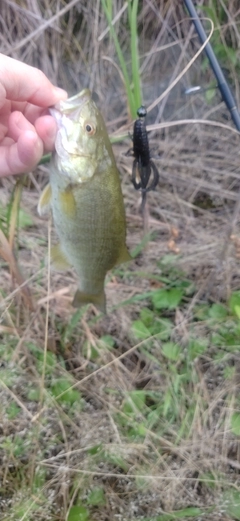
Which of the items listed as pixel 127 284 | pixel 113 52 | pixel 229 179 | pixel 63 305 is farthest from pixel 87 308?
pixel 113 52

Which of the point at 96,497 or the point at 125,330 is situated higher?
the point at 125,330

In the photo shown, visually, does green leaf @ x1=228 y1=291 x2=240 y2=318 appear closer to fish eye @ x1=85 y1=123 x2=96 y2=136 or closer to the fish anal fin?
the fish anal fin

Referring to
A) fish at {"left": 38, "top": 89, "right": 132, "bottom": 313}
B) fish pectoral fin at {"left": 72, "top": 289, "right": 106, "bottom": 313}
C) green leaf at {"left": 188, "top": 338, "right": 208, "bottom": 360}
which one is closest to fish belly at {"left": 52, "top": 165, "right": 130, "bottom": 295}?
fish at {"left": 38, "top": 89, "right": 132, "bottom": 313}

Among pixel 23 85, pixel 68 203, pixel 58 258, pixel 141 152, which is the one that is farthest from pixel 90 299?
pixel 23 85

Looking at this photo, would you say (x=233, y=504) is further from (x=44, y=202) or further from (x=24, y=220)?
(x=24, y=220)

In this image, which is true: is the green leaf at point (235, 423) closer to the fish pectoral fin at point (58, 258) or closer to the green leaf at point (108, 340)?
the green leaf at point (108, 340)

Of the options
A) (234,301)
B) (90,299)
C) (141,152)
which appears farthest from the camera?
(234,301)

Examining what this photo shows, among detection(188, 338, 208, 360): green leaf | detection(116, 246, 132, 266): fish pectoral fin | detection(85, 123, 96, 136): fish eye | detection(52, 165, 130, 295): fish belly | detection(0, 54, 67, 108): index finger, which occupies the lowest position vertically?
detection(188, 338, 208, 360): green leaf
